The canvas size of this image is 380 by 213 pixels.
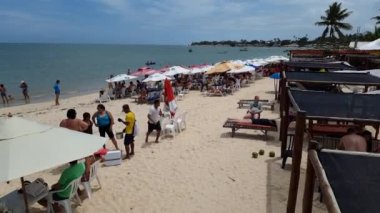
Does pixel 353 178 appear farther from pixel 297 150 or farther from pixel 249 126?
pixel 249 126

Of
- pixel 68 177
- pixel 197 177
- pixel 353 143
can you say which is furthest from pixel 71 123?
pixel 353 143

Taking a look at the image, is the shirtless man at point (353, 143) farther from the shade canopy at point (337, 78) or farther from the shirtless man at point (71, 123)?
the shirtless man at point (71, 123)

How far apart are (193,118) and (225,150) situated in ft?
14.3

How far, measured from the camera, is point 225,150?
355 inches

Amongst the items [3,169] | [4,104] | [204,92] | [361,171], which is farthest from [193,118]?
[4,104]

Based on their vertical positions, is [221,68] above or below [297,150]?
below

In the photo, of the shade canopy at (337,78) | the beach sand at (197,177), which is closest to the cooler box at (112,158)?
the beach sand at (197,177)

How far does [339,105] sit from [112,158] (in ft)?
16.8

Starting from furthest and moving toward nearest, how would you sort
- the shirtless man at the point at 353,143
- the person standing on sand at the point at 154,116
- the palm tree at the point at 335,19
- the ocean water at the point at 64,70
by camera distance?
1. the palm tree at the point at 335,19
2. the ocean water at the point at 64,70
3. the person standing on sand at the point at 154,116
4. the shirtless man at the point at 353,143

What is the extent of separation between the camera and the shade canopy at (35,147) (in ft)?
13.1

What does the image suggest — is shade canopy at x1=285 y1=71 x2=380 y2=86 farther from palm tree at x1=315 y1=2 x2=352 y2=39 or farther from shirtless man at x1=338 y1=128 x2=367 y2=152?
palm tree at x1=315 y1=2 x2=352 y2=39

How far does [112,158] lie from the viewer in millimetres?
8023

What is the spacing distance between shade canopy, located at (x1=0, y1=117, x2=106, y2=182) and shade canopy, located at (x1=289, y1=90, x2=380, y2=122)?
135 inches

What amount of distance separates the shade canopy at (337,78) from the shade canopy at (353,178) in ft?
18.2
